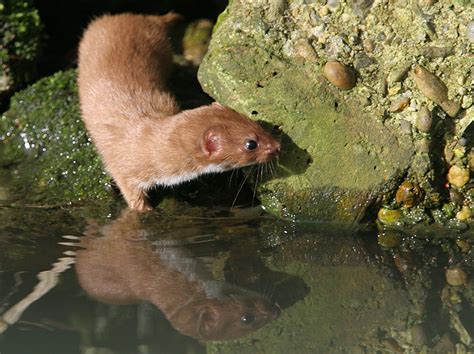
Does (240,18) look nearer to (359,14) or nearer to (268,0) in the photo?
(268,0)

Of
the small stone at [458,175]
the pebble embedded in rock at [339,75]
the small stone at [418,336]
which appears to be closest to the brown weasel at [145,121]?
the pebble embedded in rock at [339,75]

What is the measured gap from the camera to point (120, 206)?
5.73 meters

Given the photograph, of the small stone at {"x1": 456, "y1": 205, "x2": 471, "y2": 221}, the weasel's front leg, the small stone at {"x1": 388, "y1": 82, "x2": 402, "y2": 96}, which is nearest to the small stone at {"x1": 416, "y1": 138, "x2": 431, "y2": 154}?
the small stone at {"x1": 388, "y1": 82, "x2": 402, "y2": 96}

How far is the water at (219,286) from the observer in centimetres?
384

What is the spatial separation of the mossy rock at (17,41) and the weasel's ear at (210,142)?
6.54 feet

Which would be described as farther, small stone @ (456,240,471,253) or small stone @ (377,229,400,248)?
small stone @ (377,229,400,248)

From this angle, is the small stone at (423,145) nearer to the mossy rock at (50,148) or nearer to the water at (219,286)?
the water at (219,286)

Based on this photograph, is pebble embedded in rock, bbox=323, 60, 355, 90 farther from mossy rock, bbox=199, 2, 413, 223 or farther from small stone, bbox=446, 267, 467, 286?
small stone, bbox=446, 267, 467, 286

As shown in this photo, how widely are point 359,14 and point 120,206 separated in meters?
2.00

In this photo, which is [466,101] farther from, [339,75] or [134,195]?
[134,195]

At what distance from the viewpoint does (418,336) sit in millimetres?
3850

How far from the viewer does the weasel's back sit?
5.77 m

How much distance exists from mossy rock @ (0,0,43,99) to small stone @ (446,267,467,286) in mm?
3509

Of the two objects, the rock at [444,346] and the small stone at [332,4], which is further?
the small stone at [332,4]
